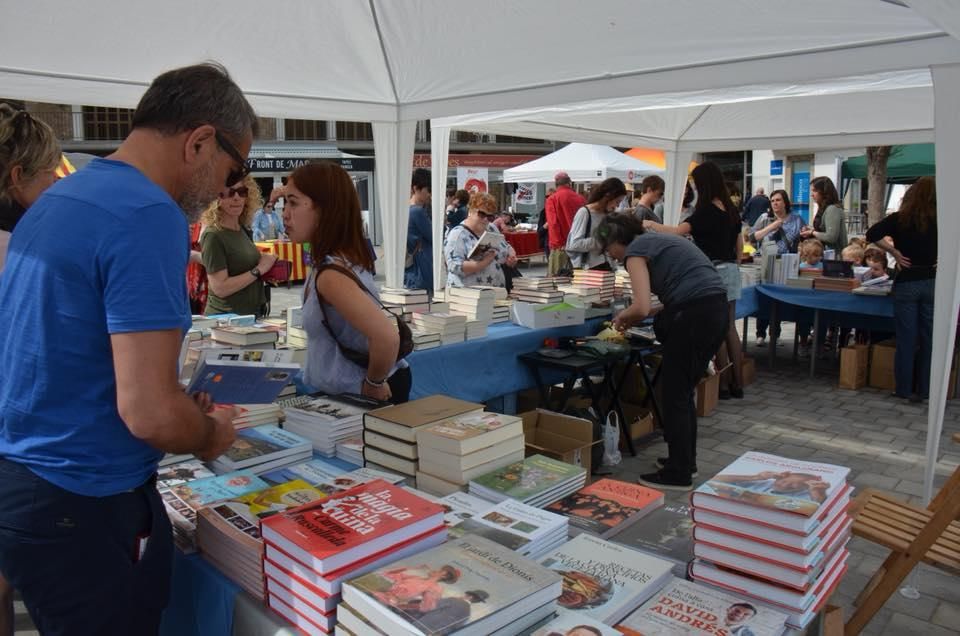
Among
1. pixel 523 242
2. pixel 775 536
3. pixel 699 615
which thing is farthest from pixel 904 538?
pixel 523 242

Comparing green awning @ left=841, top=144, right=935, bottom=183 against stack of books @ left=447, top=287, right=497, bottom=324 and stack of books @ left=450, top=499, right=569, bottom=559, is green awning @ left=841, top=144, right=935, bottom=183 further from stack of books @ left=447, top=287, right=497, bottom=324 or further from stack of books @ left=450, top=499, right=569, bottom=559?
stack of books @ left=450, top=499, right=569, bottom=559

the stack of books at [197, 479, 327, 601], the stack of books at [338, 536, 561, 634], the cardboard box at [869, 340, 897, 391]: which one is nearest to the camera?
the stack of books at [338, 536, 561, 634]

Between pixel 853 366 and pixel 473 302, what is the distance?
12.2 feet

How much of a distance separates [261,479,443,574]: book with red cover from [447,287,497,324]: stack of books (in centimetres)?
290

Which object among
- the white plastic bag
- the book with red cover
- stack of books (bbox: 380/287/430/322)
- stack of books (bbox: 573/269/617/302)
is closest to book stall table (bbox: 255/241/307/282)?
stack of books (bbox: 573/269/617/302)

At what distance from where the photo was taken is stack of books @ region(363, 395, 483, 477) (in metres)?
1.80

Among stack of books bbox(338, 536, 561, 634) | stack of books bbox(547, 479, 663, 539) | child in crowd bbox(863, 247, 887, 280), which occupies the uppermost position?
child in crowd bbox(863, 247, 887, 280)

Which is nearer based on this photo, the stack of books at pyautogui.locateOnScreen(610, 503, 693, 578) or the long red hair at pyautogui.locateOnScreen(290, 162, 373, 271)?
the stack of books at pyautogui.locateOnScreen(610, 503, 693, 578)

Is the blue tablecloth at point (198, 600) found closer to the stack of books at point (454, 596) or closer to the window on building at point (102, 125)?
the stack of books at point (454, 596)

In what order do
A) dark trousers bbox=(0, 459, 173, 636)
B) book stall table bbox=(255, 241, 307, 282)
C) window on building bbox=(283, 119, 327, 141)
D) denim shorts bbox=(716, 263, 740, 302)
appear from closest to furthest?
dark trousers bbox=(0, 459, 173, 636), denim shorts bbox=(716, 263, 740, 302), book stall table bbox=(255, 241, 307, 282), window on building bbox=(283, 119, 327, 141)

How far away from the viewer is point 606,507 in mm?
1668

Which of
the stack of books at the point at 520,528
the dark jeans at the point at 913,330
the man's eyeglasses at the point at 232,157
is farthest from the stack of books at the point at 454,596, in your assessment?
the dark jeans at the point at 913,330

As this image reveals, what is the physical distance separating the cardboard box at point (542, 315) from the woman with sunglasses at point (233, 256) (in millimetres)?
1623

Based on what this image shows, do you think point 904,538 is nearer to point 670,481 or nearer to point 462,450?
point 670,481
